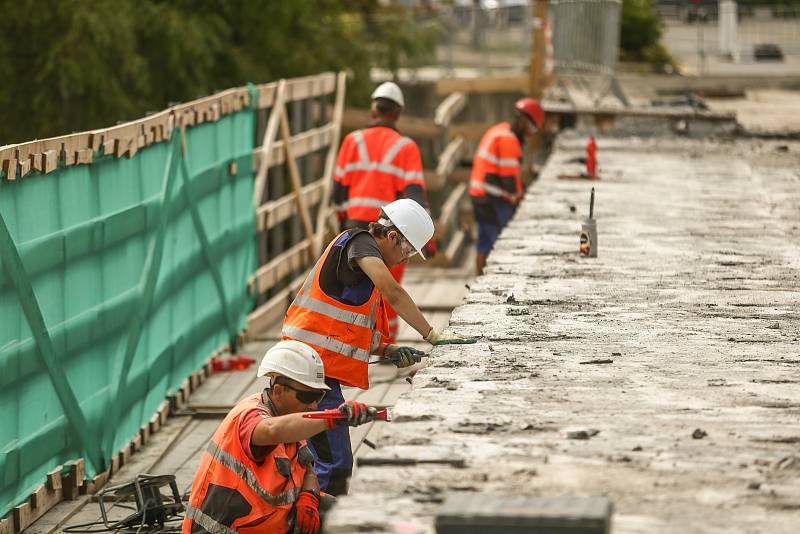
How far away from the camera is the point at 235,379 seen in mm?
11375

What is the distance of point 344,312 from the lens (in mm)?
7246

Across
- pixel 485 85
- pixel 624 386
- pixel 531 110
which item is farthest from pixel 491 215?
pixel 485 85

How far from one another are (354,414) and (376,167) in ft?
18.5

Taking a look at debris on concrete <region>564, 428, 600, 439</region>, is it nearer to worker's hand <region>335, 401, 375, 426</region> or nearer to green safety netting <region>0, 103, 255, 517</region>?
worker's hand <region>335, 401, 375, 426</region>

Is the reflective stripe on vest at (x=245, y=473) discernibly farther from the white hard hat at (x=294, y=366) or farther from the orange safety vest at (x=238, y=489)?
the white hard hat at (x=294, y=366)

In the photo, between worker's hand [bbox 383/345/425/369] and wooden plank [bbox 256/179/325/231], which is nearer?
worker's hand [bbox 383/345/425/369]

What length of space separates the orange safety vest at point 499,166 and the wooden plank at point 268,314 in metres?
2.00

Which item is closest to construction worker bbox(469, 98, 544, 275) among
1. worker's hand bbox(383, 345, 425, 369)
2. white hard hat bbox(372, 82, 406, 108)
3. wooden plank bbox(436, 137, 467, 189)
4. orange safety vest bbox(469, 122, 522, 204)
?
orange safety vest bbox(469, 122, 522, 204)

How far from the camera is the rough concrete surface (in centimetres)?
510

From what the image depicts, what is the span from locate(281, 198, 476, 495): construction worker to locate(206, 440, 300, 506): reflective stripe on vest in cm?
93

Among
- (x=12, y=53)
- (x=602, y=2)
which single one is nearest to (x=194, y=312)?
(x=602, y=2)

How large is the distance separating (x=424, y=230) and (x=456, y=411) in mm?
1325

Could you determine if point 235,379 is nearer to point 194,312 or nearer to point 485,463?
point 194,312

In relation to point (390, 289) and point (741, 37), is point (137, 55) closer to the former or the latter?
point (741, 37)
